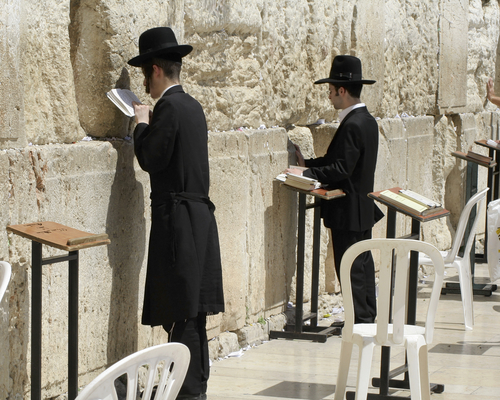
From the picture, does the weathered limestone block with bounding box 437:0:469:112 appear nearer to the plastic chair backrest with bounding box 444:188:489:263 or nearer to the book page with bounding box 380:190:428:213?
the plastic chair backrest with bounding box 444:188:489:263

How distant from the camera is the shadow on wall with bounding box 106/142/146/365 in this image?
13.6 feet

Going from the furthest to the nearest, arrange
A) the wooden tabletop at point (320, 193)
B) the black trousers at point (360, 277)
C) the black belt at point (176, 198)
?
the black trousers at point (360, 277) < the wooden tabletop at point (320, 193) < the black belt at point (176, 198)

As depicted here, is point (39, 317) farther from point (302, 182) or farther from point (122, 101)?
point (302, 182)

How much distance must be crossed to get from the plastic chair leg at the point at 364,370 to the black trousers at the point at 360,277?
67.5 inches

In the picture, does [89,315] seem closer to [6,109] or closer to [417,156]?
[6,109]

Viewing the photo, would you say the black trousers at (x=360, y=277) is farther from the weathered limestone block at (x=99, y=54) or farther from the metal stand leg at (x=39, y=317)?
the metal stand leg at (x=39, y=317)

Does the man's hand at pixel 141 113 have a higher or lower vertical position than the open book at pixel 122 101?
lower

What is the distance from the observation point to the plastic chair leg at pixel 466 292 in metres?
5.73

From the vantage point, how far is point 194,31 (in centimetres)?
486

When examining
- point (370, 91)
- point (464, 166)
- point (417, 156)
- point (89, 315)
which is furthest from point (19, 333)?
point (464, 166)

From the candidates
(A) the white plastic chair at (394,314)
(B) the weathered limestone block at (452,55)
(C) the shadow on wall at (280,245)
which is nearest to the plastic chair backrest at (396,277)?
(A) the white plastic chair at (394,314)

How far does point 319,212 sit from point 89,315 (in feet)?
6.49

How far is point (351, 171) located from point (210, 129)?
96 centimetres

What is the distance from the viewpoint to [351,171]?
17.3 ft
